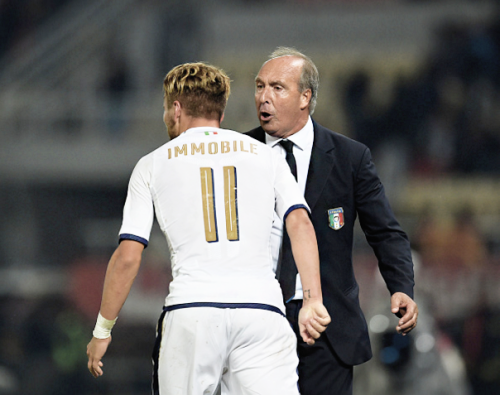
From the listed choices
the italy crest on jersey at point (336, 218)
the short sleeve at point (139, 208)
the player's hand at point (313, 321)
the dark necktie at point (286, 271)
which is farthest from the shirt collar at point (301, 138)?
the player's hand at point (313, 321)

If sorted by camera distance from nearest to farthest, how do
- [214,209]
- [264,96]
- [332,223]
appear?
[214,209] → [332,223] → [264,96]

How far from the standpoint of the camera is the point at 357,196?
3.07 metres

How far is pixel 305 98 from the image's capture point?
3154mm

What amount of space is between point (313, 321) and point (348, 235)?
27.8 inches

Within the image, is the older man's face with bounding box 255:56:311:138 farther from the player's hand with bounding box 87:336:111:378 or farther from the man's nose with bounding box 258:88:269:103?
the player's hand with bounding box 87:336:111:378

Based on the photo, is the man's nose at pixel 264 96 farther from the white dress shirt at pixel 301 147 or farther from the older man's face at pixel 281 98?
the white dress shirt at pixel 301 147

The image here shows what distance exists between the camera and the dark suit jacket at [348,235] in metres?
2.99

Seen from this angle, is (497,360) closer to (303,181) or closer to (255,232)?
(303,181)

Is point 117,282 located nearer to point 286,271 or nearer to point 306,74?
point 286,271

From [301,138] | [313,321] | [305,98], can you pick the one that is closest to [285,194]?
[313,321]

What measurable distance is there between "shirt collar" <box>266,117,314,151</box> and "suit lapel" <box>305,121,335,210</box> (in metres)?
0.02

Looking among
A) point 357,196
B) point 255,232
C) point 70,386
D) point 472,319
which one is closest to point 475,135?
point 472,319

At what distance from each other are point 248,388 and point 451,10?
9476 mm

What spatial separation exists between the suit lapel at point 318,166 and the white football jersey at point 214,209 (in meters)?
0.45
